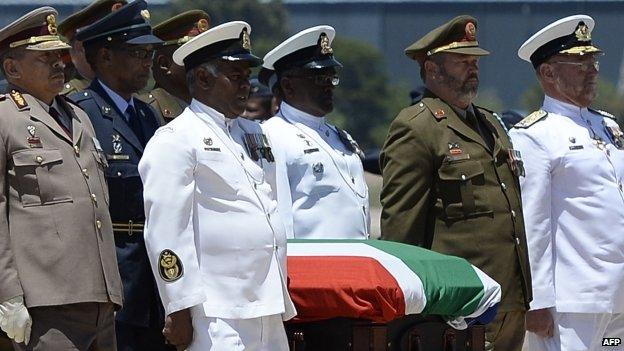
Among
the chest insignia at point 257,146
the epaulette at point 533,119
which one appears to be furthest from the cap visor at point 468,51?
the chest insignia at point 257,146

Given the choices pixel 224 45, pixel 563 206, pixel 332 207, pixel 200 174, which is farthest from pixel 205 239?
pixel 563 206

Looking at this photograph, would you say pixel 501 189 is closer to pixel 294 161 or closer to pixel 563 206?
pixel 563 206

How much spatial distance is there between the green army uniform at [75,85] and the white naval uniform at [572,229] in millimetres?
2310

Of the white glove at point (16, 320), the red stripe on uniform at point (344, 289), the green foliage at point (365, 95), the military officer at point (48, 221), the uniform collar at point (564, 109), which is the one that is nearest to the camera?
the white glove at point (16, 320)

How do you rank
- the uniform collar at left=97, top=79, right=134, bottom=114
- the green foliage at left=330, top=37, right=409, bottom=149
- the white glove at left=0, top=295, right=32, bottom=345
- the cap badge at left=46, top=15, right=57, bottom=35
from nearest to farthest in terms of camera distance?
1. the white glove at left=0, top=295, right=32, bottom=345
2. the cap badge at left=46, top=15, right=57, bottom=35
3. the uniform collar at left=97, top=79, right=134, bottom=114
4. the green foliage at left=330, top=37, right=409, bottom=149

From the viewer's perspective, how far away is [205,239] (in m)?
6.88

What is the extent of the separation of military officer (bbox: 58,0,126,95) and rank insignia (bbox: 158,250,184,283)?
1.62 meters

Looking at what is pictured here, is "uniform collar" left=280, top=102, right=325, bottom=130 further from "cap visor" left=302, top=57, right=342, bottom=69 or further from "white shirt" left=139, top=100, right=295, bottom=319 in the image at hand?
"white shirt" left=139, top=100, right=295, bottom=319

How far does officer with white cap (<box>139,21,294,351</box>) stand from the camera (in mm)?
6754

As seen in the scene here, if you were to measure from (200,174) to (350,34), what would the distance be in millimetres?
67466

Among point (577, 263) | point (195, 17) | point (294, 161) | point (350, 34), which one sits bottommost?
point (350, 34)

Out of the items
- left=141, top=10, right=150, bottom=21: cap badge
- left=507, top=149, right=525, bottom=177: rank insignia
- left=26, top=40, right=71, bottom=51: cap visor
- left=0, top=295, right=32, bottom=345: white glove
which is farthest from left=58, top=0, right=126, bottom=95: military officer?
left=507, top=149, right=525, bottom=177: rank insignia

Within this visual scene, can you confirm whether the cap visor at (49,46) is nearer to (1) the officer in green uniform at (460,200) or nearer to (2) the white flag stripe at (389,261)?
(2) the white flag stripe at (389,261)

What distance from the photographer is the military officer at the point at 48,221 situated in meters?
6.66
